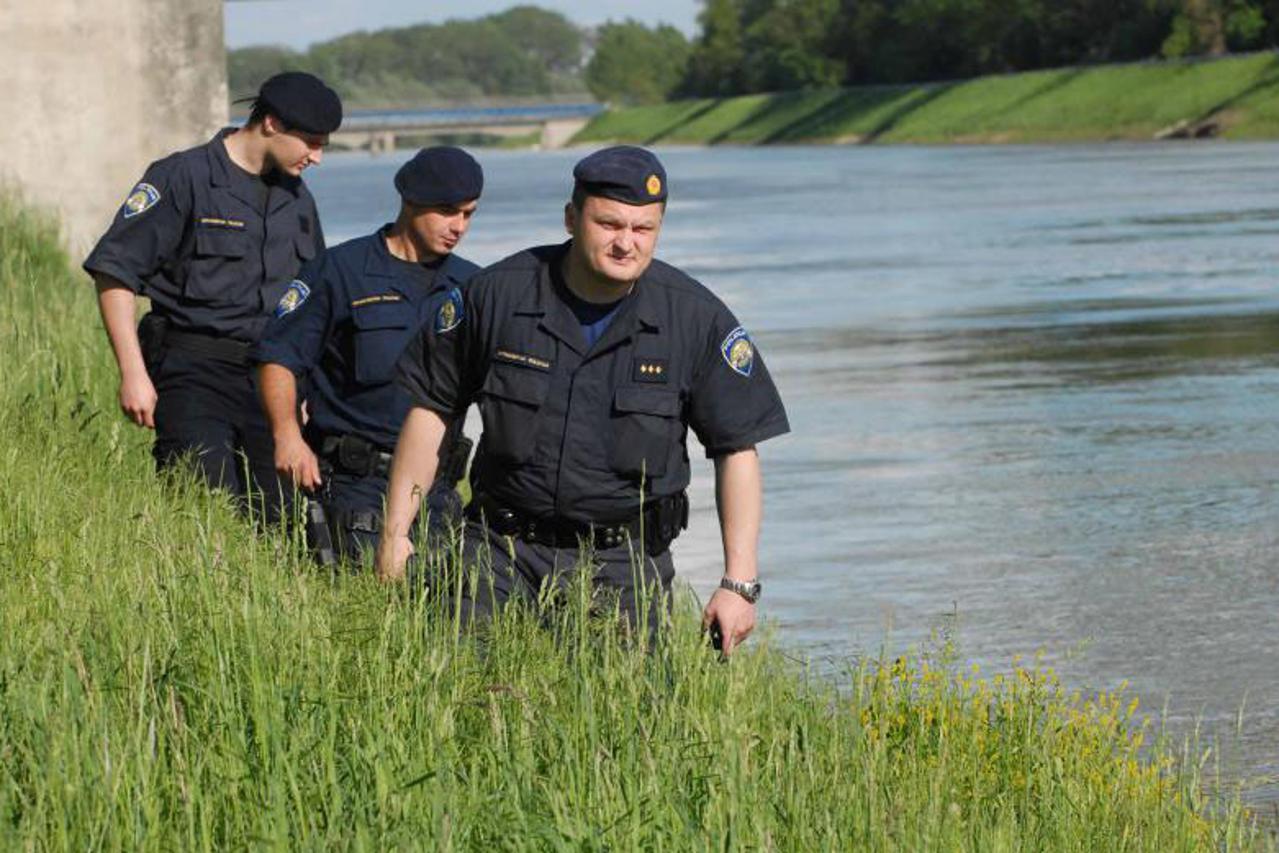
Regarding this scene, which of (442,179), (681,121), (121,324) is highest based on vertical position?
(442,179)

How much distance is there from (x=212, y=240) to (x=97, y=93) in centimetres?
1089

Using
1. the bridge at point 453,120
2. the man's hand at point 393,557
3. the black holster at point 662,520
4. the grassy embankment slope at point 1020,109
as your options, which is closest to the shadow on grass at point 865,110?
the grassy embankment slope at point 1020,109

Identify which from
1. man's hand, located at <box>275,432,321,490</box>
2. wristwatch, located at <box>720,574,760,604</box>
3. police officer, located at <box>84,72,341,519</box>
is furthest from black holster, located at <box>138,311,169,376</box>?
wristwatch, located at <box>720,574,760,604</box>

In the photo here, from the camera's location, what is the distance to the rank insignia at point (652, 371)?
6.34 meters

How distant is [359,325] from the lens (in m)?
7.95

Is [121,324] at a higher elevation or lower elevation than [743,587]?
higher

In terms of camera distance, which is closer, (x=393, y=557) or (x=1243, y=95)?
(x=393, y=557)

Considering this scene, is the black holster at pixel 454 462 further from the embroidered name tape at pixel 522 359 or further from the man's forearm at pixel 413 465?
the embroidered name tape at pixel 522 359

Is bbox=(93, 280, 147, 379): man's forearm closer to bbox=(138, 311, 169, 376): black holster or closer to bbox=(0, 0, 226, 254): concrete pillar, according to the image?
bbox=(138, 311, 169, 376): black holster

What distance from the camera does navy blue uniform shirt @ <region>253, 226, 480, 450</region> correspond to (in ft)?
26.0

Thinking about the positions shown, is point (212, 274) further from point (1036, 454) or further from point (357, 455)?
point (1036, 454)


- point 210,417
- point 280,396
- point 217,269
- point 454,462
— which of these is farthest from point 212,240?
point 454,462

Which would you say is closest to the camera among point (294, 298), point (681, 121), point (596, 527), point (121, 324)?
point (596, 527)

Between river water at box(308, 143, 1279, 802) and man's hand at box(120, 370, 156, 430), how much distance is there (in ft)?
6.96
